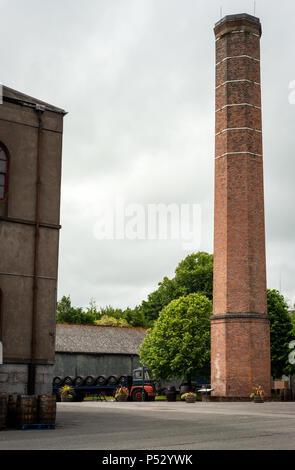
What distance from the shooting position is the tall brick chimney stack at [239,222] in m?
34.8

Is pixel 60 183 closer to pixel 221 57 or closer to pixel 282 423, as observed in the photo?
pixel 282 423

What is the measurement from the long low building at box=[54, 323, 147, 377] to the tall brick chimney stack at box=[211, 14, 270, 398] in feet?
57.4

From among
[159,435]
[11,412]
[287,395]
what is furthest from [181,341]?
[159,435]

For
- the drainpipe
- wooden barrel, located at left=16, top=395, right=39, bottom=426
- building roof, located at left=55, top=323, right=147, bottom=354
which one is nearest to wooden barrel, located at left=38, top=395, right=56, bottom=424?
wooden barrel, located at left=16, top=395, right=39, bottom=426

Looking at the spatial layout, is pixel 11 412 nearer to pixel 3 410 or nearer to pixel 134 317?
pixel 3 410

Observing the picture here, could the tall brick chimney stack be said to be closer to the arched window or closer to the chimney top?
the chimney top

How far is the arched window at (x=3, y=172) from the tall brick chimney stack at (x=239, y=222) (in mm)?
19691

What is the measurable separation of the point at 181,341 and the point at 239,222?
34.4 feet

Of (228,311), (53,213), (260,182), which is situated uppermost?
(260,182)

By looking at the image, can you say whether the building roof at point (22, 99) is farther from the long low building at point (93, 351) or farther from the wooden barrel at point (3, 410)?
the long low building at point (93, 351)

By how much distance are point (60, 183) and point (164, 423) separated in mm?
8321

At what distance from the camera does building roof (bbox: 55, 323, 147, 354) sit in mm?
50872
